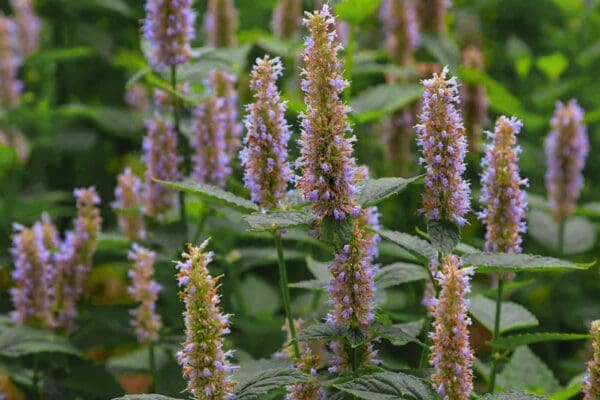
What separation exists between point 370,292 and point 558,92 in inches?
152

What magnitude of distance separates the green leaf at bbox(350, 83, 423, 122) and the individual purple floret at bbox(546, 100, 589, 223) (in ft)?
2.34

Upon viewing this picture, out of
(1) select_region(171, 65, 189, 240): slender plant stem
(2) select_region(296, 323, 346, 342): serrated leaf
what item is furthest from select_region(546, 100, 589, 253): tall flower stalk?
(2) select_region(296, 323, 346, 342): serrated leaf

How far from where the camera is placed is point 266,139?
274 cm

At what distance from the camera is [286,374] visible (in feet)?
7.91

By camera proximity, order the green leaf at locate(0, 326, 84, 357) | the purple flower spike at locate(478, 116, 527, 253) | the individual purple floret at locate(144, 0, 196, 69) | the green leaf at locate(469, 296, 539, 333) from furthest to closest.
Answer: the individual purple floret at locate(144, 0, 196, 69) < the green leaf at locate(0, 326, 84, 357) < the green leaf at locate(469, 296, 539, 333) < the purple flower spike at locate(478, 116, 527, 253)

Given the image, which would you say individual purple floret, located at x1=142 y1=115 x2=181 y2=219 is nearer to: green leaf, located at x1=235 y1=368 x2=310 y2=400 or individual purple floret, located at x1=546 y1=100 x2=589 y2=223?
green leaf, located at x1=235 y1=368 x2=310 y2=400

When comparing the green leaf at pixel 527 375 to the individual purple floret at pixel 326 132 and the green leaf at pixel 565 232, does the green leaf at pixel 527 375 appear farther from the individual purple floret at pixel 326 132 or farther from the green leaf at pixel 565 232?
the individual purple floret at pixel 326 132

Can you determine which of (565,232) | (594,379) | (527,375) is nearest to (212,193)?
(594,379)

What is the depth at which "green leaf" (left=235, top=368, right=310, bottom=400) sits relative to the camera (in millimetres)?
2352

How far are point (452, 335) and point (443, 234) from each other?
285mm

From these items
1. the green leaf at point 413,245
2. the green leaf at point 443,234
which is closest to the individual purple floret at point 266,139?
the green leaf at point 413,245

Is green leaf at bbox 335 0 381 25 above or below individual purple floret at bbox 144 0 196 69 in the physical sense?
above

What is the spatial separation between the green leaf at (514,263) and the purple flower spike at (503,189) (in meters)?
0.24

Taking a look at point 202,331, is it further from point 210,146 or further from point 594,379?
point 210,146
